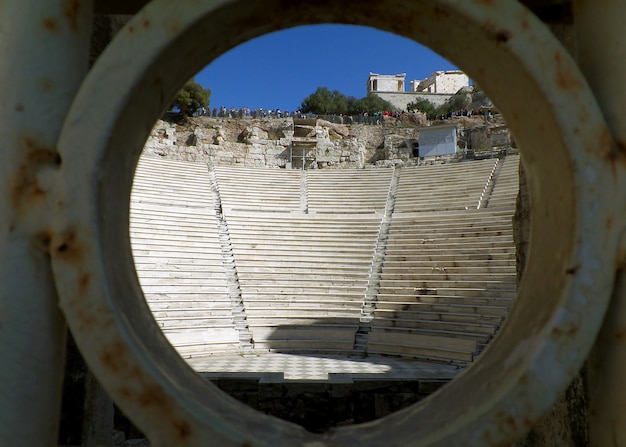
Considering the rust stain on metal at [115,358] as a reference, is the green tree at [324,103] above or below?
above

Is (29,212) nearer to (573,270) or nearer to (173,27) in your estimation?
(173,27)

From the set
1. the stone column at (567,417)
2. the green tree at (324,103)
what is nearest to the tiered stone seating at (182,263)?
the stone column at (567,417)

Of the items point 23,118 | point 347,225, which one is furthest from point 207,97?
point 23,118

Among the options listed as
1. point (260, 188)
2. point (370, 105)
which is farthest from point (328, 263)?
point (370, 105)

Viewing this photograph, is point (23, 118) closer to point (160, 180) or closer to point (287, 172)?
point (160, 180)

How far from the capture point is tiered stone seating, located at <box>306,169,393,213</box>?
50.7ft

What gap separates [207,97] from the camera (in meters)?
30.3

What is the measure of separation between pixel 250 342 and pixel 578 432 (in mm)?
8953

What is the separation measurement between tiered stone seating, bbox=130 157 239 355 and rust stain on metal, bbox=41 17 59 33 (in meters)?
8.61

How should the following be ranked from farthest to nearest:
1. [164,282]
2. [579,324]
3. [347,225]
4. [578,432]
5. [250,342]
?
1. [347,225]
2. [164,282]
3. [250,342]
4. [578,432]
5. [579,324]

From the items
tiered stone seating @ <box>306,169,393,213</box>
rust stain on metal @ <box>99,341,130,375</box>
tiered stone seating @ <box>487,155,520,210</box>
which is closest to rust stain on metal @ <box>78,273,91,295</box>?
rust stain on metal @ <box>99,341,130,375</box>

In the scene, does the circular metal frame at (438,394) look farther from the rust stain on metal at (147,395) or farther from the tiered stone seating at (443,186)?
the tiered stone seating at (443,186)

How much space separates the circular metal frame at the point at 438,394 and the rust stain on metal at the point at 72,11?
0.20m

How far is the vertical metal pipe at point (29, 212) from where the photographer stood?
1.04m
